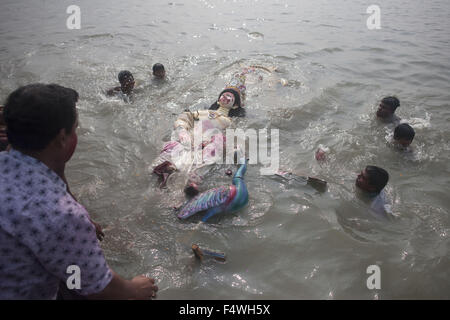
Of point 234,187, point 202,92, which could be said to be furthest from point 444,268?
point 202,92

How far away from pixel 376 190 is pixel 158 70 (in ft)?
17.6

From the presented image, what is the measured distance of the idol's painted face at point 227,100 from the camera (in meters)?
5.45

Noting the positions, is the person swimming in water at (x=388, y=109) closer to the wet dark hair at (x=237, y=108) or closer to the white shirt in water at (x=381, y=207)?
the white shirt in water at (x=381, y=207)

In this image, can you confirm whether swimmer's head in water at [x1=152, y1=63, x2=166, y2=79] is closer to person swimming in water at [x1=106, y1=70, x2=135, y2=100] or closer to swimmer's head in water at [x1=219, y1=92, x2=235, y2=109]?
person swimming in water at [x1=106, y1=70, x2=135, y2=100]

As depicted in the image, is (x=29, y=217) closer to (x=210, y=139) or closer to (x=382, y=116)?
(x=210, y=139)

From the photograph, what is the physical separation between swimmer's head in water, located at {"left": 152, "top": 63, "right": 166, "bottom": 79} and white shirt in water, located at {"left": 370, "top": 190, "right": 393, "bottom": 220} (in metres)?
5.35

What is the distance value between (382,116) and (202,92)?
380cm

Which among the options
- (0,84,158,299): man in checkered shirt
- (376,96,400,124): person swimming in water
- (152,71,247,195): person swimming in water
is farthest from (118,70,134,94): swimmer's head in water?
(376,96,400,124): person swimming in water

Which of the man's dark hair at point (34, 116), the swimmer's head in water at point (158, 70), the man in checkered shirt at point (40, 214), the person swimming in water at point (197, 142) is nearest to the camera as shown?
the man in checkered shirt at point (40, 214)

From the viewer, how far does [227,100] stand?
5.44 metres

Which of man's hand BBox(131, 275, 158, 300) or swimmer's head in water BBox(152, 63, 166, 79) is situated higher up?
swimmer's head in water BBox(152, 63, 166, 79)

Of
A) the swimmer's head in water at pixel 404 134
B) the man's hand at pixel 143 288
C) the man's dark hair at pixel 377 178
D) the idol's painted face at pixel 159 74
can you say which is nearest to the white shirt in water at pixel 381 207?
the man's dark hair at pixel 377 178

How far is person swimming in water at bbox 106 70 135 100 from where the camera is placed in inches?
233

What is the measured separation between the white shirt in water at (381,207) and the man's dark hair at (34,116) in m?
3.38
